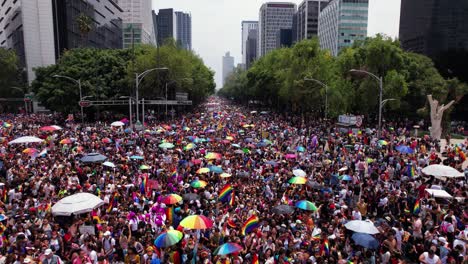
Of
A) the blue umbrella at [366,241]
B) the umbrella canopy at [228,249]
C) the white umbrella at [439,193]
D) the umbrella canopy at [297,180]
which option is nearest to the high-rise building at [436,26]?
the white umbrella at [439,193]

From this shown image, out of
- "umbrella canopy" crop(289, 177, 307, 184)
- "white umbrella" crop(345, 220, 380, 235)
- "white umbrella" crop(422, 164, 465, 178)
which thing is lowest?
"umbrella canopy" crop(289, 177, 307, 184)

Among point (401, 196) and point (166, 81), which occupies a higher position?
point (166, 81)

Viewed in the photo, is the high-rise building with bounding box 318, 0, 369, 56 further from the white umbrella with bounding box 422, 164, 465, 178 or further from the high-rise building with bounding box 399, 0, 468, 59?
the white umbrella with bounding box 422, 164, 465, 178

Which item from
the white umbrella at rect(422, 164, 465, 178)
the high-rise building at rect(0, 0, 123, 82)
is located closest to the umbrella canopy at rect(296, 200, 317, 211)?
the white umbrella at rect(422, 164, 465, 178)

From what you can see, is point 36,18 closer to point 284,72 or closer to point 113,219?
point 284,72

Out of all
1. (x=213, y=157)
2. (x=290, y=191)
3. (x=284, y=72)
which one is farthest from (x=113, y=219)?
(x=284, y=72)

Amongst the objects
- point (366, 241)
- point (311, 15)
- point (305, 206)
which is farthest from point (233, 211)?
point (311, 15)
